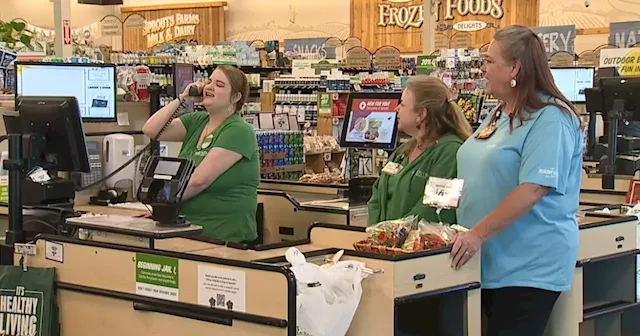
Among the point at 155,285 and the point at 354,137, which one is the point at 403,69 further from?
the point at 155,285

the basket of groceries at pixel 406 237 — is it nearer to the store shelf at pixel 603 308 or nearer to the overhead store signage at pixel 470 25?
the store shelf at pixel 603 308

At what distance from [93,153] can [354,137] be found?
1569mm

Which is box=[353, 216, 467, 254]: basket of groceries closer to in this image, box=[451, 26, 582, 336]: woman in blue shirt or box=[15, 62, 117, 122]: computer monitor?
box=[451, 26, 582, 336]: woman in blue shirt

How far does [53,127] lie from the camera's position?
3920 mm

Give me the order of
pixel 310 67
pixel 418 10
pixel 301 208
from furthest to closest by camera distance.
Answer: pixel 418 10, pixel 310 67, pixel 301 208

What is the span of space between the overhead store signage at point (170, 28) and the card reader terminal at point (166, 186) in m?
18.3

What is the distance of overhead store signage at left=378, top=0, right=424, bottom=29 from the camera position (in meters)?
18.2

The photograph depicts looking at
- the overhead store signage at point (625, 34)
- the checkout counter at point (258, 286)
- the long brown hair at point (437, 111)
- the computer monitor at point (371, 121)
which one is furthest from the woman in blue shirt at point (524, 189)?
the overhead store signage at point (625, 34)

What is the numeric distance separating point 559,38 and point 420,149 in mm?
10145

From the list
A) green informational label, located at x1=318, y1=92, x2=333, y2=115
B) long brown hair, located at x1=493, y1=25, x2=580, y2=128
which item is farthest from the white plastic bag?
green informational label, located at x1=318, y1=92, x2=333, y2=115

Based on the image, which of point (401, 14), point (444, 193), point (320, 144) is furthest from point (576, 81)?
point (444, 193)

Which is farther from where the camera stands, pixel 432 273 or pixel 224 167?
pixel 224 167

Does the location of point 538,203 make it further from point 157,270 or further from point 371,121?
point 371,121

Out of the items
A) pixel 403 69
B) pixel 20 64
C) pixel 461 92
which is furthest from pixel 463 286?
pixel 403 69
